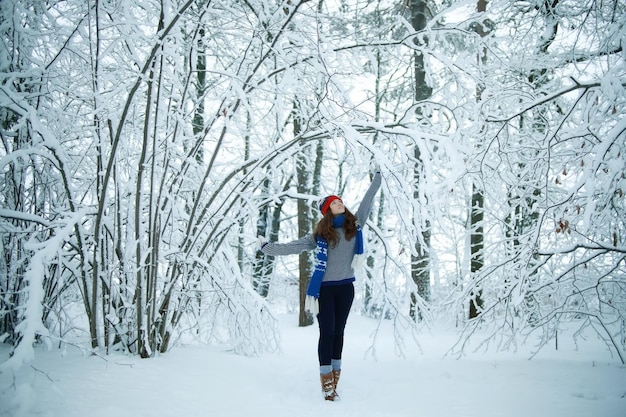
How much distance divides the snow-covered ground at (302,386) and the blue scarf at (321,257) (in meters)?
0.84

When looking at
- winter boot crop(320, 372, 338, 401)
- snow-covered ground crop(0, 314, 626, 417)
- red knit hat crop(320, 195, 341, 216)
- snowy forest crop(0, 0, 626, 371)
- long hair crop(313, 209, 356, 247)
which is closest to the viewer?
snow-covered ground crop(0, 314, 626, 417)

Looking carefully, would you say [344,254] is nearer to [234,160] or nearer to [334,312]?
[334,312]

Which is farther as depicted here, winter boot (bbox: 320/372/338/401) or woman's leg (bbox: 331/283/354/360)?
woman's leg (bbox: 331/283/354/360)

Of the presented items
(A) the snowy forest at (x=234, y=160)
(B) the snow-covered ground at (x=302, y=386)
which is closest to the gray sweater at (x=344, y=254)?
(A) the snowy forest at (x=234, y=160)

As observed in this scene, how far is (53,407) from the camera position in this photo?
2021 mm

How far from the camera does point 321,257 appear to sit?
3064 millimetres

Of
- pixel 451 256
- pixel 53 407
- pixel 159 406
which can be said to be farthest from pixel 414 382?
pixel 451 256

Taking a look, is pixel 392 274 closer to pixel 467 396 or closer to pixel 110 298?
pixel 467 396

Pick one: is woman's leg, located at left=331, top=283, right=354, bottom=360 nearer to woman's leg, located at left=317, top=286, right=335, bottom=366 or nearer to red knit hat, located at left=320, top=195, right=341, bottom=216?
woman's leg, located at left=317, top=286, right=335, bottom=366

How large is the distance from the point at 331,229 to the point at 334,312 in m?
0.67

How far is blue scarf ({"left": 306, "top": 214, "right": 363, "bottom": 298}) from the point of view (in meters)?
3.05

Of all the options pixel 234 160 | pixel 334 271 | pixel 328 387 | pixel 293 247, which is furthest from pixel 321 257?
pixel 234 160

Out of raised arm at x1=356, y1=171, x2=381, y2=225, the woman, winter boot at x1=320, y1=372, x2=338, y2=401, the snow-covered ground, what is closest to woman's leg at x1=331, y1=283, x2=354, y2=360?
the woman

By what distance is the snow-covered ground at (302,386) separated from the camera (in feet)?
7.36
